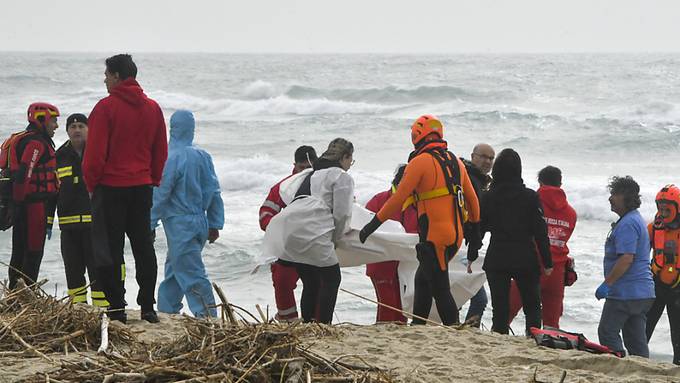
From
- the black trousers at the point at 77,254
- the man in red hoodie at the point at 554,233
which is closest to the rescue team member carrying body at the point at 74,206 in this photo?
the black trousers at the point at 77,254

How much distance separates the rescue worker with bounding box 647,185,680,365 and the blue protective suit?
329cm

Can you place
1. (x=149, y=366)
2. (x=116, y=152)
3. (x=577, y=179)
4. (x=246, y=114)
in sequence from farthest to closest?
1. (x=246, y=114)
2. (x=577, y=179)
3. (x=116, y=152)
4. (x=149, y=366)

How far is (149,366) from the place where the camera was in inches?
155

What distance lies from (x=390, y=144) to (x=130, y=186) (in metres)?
23.0

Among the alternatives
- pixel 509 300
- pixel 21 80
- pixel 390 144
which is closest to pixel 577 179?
pixel 390 144

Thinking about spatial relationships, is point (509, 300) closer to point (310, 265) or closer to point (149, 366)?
point (310, 265)

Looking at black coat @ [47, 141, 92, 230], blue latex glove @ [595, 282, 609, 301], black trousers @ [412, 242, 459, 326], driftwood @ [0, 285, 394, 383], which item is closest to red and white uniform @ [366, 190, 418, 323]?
black trousers @ [412, 242, 459, 326]

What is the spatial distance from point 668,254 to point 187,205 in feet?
11.7

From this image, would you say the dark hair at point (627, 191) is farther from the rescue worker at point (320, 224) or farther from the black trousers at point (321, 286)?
the black trousers at point (321, 286)

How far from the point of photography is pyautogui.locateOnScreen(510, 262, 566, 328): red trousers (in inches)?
300

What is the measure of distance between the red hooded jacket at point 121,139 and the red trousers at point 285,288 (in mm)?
1612

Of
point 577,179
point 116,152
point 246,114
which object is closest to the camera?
point 116,152

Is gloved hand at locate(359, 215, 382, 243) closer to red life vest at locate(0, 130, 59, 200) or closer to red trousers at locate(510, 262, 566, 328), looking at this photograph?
red trousers at locate(510, 262, 566, 328)

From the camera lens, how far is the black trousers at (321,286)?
23.7 ft
